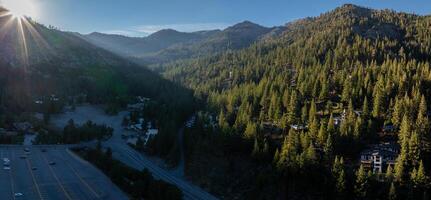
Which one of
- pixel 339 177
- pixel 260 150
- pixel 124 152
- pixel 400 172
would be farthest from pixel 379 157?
pixel 124 152

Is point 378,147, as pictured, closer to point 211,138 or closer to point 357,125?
point 357,125

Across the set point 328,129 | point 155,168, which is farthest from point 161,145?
point 328,129

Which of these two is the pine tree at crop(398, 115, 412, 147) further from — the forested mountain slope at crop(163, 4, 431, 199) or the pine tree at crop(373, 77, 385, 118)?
the pine tree at crop(373, 77, 385, 118)

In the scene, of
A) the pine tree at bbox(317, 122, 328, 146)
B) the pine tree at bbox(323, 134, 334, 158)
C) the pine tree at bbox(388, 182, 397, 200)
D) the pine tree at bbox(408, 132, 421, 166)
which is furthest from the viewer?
A: the pine tree at bbox(317, 122, 328, 146)

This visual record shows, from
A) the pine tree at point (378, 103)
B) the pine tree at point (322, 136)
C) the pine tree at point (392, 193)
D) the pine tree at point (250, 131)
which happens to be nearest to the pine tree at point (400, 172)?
the pine tree at point (392, 193)

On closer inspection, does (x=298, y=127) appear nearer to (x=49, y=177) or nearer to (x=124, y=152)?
(x=124, y=152)

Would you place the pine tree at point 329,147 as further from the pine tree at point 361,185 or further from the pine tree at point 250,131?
the pine tree at point 250,131

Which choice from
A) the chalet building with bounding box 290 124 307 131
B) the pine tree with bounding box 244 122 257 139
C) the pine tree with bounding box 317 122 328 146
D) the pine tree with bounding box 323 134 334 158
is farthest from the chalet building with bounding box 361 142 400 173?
the pine tree with bounding box 244 122 257 139
